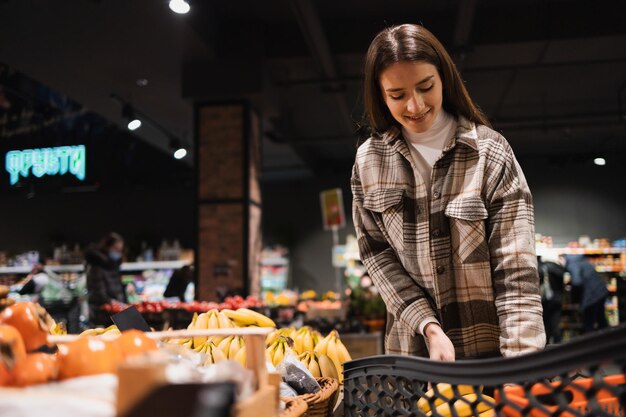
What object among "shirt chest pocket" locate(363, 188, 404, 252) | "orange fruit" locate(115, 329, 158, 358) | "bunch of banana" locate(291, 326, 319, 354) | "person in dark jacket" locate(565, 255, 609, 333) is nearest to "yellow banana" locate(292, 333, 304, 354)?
"bunch of banana" locate(291, 326, 319, 354)

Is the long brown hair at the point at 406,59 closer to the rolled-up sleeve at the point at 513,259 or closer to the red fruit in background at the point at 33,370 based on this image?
the rolled-up sleeve at the point at 513,259

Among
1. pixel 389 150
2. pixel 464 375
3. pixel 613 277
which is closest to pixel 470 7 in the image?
pixel 389 150

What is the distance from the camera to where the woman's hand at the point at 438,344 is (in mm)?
1134

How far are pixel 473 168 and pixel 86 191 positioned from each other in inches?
518

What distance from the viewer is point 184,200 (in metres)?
13.4

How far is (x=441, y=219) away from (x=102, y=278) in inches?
230

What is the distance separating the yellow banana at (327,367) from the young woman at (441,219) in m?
0.15

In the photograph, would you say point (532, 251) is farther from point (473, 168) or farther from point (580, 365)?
point (580, 365)

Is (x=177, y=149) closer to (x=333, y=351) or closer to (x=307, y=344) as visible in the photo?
(x=307, y=344)

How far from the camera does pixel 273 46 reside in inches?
295

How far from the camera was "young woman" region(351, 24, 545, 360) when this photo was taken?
132 centimetres

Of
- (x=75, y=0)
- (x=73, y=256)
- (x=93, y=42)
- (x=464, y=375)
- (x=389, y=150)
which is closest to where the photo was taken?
(x=464, y=375)

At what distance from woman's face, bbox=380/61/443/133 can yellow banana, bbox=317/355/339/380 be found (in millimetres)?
619

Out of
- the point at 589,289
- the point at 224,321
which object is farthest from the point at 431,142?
the point at 589,289
